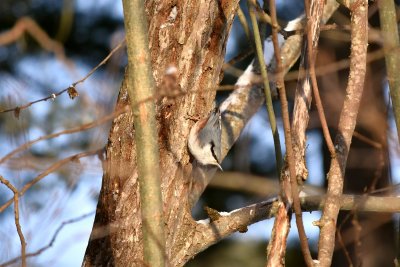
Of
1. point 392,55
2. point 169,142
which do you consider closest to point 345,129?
point 392,55

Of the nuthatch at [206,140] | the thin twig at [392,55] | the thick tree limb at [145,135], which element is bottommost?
the thick tree limb at [145,135]

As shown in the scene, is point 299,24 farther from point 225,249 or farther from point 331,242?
point 225,249

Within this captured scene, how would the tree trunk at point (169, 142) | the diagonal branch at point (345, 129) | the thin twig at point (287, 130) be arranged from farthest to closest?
the tree trunk at point (169, 142) → the diagonal branch at point (345, 129) → the thin twig at point (287, 130)

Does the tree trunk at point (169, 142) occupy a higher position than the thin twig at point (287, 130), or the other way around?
the tree trunk at point (169, 142)

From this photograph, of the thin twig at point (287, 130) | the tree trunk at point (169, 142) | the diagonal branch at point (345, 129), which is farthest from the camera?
the tree trunk at point (169, 142)

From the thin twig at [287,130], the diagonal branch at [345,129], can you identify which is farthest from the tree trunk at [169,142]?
the thin twig at [287,130]

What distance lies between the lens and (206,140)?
199 centimetres

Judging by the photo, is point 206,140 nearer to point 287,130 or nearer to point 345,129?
point 345,129

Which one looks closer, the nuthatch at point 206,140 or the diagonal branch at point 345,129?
the diagonal branch at point 345,129

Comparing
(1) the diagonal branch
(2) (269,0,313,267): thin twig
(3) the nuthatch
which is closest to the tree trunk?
(3) the nuthatch

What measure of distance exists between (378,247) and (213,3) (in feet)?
7.96

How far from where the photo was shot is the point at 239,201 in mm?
4738

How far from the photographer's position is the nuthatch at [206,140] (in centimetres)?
194

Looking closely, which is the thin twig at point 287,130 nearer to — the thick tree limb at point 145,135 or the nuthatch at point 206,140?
the thick tree limb at point 145,135
